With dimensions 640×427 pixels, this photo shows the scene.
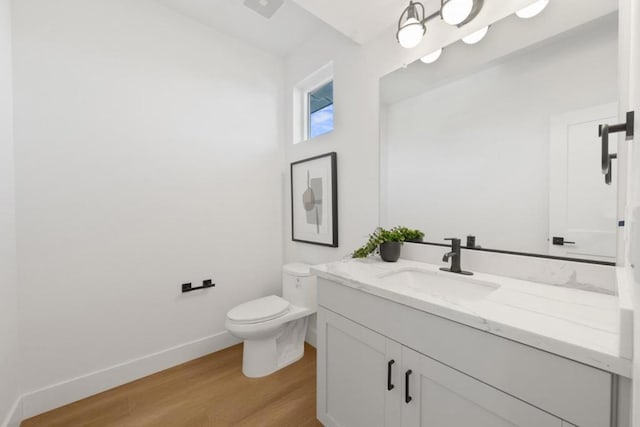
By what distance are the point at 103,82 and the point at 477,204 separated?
2.38 metres

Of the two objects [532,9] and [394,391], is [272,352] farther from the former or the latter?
[532,9]

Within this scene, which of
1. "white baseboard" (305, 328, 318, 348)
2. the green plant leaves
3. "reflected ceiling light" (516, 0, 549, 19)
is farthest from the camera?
"white baseboard" (305, 328, 318, 348)

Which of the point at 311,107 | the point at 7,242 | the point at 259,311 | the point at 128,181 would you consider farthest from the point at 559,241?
the point at 7,242

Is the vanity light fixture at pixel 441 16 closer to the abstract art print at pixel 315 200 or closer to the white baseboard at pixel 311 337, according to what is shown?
the abstract art print at pixel 315 200

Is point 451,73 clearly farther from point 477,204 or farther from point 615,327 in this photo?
point 615,327

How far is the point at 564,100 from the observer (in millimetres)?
972

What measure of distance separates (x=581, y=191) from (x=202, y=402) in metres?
2.19

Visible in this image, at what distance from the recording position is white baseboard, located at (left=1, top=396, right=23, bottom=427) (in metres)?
1.25

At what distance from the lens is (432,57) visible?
138 centimetres

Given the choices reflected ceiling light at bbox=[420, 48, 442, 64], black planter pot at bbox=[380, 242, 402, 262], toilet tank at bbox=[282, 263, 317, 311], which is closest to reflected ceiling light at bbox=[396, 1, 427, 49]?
reflected ceiling light at bbox=[420, 48, 442, 64]

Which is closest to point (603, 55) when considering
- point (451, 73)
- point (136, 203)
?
point (451, 73)

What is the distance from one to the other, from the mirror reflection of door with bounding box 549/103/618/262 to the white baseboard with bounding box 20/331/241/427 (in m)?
2.34

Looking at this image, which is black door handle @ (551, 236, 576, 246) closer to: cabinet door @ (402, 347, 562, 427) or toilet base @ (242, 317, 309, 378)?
cabinet door @ (402, 347, 562, 427)

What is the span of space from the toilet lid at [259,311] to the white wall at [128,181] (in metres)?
0.41
